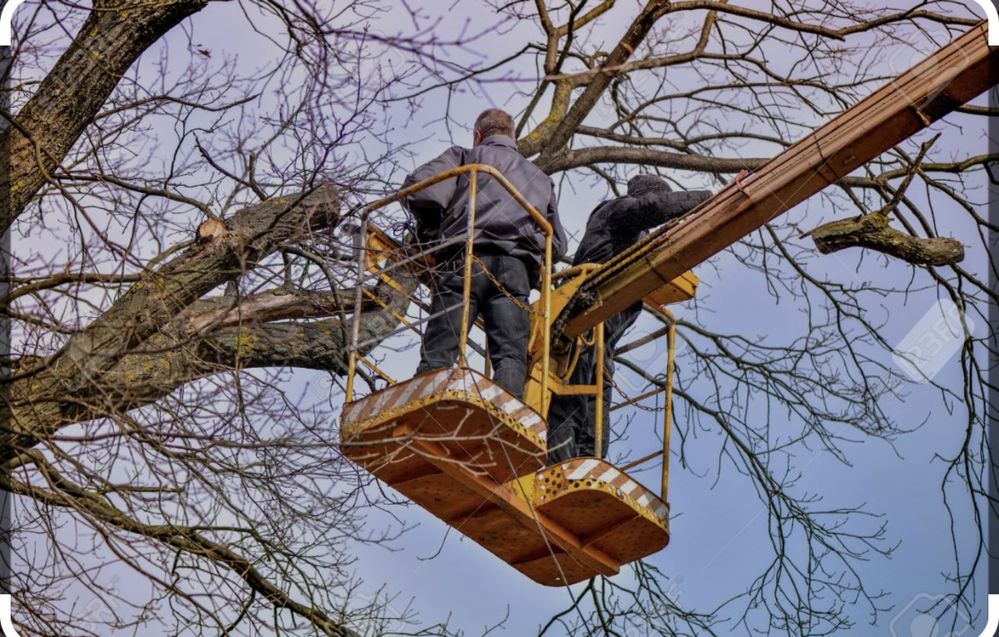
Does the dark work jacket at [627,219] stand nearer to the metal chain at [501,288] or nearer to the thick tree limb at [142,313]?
the metal chain at [501,288]

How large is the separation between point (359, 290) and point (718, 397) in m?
5.19

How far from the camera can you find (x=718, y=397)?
12578mm

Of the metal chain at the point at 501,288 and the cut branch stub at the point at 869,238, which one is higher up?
the cut branch stub at the point at 869,238

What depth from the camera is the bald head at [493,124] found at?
9.27 meters

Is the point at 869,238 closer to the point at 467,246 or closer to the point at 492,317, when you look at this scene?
the point at 492,317

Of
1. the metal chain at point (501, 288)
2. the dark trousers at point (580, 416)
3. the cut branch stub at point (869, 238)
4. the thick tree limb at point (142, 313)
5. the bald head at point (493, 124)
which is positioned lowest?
the thick tree limb at point (142, 313)

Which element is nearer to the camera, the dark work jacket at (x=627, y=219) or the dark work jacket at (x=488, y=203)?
the dark work jacket at (x=488, y=203)

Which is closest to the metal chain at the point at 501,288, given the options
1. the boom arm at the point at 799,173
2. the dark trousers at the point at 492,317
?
the dark trousers at the point at 492,317

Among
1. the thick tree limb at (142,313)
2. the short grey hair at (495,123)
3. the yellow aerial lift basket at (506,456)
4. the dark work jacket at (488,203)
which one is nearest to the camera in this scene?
the thick tree limb at (142,313)

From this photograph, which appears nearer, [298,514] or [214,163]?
[298,514]

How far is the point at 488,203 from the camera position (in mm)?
8773

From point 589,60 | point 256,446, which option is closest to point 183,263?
point 256,446

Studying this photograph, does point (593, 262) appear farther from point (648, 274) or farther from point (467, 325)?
point (467, 325)

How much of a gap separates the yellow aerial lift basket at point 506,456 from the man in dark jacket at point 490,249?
13 centimetres
